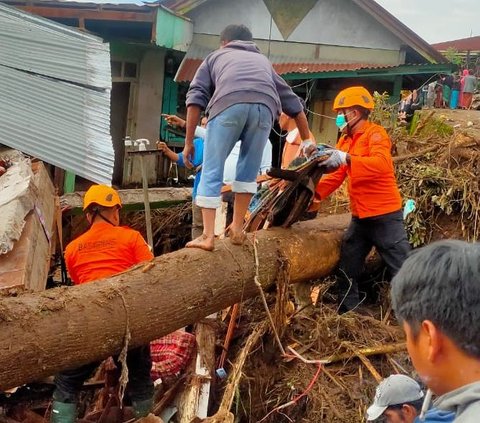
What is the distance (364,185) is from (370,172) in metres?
0.15

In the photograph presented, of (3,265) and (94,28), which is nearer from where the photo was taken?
(3,265)

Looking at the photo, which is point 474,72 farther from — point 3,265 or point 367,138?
point 3,265

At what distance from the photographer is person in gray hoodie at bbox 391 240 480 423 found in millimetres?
1344

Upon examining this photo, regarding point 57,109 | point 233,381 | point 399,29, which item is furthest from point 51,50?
point 399,29

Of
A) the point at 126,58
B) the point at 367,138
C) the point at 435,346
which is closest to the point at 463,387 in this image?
the point at 435,346

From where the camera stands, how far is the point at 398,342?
4.60 m

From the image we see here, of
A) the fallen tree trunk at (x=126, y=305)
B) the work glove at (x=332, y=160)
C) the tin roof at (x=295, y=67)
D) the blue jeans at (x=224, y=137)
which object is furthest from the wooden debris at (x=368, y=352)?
the tin roof at (x=295, y=67)

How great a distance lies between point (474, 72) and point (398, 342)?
1812cm

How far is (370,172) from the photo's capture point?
4625 mm

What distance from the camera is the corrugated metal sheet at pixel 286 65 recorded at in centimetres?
947

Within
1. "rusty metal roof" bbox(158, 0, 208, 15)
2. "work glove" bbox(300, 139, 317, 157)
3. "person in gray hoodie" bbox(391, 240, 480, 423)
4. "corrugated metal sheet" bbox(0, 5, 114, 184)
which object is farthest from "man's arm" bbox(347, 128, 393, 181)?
"rusty metal roof" bbox(158, 0, 208, 15)

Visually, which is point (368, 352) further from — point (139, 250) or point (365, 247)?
point (139, 250)

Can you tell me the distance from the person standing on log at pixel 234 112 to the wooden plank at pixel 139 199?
10.5ft

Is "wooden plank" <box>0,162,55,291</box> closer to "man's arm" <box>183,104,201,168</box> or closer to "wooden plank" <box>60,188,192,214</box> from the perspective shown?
"wooden plank" <box>60,188,192,214</box>
